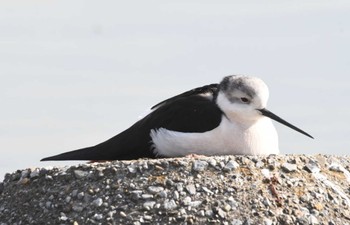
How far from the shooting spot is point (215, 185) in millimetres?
8641

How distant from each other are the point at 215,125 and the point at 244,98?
398 millimetres

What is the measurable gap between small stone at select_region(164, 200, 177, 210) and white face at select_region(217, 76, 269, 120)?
1399 millimetres

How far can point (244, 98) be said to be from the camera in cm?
947

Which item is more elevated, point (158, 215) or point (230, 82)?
point (230, 82)

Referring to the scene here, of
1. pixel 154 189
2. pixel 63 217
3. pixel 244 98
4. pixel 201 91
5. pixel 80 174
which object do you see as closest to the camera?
pixel 154 189

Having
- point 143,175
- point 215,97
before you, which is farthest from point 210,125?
point 143,175

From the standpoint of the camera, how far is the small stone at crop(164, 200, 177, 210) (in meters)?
8.44

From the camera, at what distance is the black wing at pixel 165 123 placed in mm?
9469

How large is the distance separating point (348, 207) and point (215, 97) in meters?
1.72

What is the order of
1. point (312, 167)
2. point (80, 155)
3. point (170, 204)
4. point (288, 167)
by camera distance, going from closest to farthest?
point (170, 204) → point (288, 167) → point (312, 167) → point (80, 155)

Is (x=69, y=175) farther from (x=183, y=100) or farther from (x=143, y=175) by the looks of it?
(x=183, y=100)

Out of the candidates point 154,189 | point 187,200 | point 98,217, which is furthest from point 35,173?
point 187,200

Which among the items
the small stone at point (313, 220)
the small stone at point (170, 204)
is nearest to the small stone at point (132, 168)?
the small stone at point (170, 204)

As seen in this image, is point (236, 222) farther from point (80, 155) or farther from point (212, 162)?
point (80, 155)
